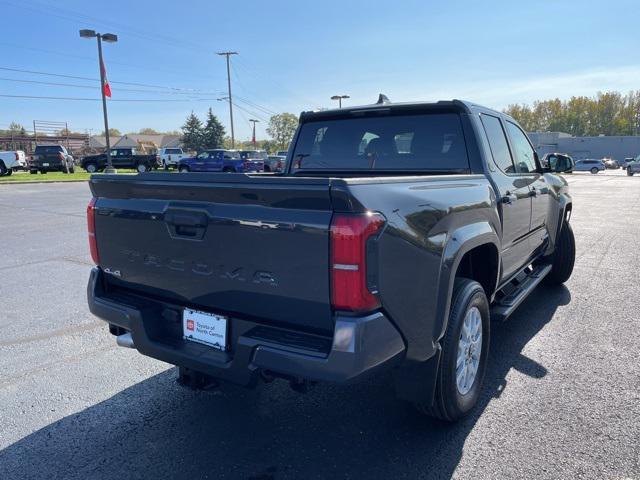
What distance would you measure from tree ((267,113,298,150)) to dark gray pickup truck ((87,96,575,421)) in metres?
107

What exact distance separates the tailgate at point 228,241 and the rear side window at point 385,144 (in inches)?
71.3

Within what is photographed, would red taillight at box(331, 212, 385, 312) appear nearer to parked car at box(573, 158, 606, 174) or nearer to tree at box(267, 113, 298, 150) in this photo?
parked car at box(573, 158, 606, 174)

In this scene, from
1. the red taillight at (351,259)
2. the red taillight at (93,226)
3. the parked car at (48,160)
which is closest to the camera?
the red taillight at (351,259)

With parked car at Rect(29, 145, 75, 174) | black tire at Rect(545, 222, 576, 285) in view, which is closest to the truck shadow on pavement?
black tire at Rect(545, 222, 576, 285)

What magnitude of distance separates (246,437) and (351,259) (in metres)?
1.47

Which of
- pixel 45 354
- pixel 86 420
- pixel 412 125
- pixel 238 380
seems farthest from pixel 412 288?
pixel 45 354

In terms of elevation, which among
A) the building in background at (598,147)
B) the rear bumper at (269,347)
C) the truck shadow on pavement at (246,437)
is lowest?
the truck shadow on pavement at (246,437)

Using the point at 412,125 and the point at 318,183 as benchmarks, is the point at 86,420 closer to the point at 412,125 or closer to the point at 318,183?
the point at 318,183

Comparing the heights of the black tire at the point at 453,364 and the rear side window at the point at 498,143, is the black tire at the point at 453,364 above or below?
below

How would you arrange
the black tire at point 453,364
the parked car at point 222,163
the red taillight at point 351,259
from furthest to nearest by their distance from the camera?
1. the parked car at point 222,163
2. the black tire at point 453,364
3. the red taillight at point 351,259

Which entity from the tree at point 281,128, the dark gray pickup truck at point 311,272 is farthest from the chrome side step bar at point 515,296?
the tree at point 281,128

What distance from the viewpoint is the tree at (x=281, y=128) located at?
108 metres

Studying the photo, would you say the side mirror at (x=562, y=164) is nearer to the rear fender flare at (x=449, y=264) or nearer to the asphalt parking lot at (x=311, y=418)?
the asphalt parking lot at (x=311, y=418)

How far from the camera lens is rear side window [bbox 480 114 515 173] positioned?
12.3 feet
